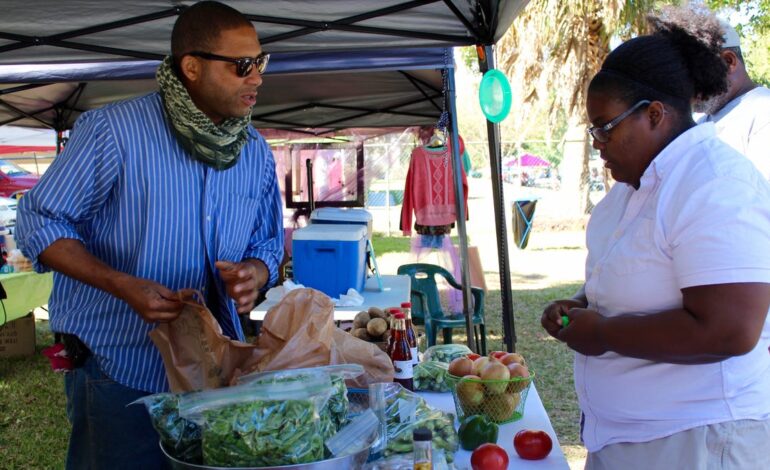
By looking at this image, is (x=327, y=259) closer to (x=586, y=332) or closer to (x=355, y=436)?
(x=586, y=332)

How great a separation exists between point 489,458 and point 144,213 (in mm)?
1067

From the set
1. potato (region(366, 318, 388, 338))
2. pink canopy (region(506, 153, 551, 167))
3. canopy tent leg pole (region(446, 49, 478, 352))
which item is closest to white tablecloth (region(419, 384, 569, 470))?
potato (region(366, 318, 388, 338))

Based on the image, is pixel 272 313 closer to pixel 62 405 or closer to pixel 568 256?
pixel 62 405

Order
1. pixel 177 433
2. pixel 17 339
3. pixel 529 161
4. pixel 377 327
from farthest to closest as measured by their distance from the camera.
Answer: pixel 529 161, pixel 17 339, pixel 377 327, pixel 177 433

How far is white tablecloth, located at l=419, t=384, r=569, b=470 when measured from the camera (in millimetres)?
1946

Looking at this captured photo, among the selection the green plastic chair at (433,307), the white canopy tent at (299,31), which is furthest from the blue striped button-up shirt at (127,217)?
the green plastic chair at (433,307)

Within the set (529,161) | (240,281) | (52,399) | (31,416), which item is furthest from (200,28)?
(529,161)

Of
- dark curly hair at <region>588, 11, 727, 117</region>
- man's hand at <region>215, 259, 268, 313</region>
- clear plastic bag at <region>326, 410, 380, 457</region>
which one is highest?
dark curly hair at <region>588, 11, 727, 117</region>

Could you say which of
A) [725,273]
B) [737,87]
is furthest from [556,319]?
[737,87]

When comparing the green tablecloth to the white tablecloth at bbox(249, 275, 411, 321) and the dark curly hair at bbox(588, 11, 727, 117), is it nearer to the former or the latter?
the white tablecloth at bbox(249, 275, 411, 321)

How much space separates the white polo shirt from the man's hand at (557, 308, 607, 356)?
0.06m

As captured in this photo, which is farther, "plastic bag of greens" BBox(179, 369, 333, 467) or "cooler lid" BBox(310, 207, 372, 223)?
"cooler lid" BBox(310, 207, 372, 223)

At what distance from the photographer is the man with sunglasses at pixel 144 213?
1.86 m

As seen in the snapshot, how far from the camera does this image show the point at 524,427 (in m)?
2.22
